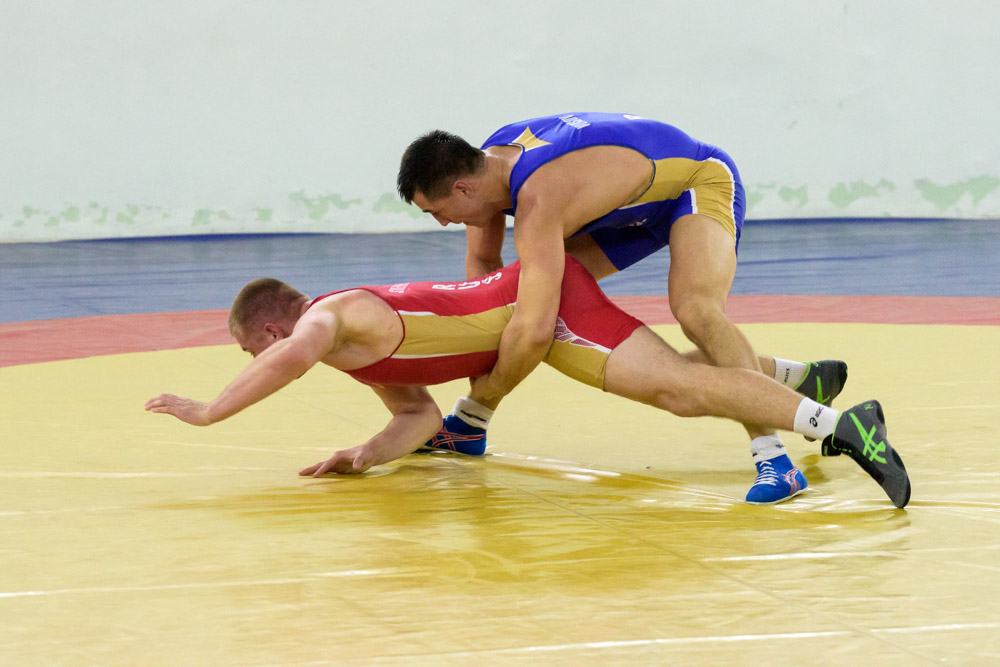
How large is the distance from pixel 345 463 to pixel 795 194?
9260 mm

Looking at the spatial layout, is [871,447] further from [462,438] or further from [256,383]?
[256,383]

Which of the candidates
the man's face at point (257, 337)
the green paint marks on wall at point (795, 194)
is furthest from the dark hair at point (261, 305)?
the green paint marks on wall at point (795, 194)

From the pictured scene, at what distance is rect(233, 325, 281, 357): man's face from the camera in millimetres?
2420

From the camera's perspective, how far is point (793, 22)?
10.7 meters

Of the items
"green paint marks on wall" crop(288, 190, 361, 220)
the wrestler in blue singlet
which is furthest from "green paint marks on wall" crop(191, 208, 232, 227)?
the wrestler in blue singlet

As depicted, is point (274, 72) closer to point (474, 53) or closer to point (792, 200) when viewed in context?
point (474, 53)

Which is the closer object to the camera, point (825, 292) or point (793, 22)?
point (825, 292)

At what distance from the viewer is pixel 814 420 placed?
2.22 m

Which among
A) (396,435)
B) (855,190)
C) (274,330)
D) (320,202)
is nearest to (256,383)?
(274,330)

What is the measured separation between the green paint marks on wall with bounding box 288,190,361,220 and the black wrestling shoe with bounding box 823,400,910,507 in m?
8.93

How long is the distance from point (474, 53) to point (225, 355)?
23.4 feet

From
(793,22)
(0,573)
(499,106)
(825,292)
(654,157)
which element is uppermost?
(793,22)

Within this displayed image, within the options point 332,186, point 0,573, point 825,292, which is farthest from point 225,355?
point 332,186

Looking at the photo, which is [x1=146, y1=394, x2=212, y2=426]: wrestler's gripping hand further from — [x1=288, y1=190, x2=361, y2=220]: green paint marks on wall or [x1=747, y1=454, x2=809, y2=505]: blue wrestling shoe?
A: [x1=288, y1=190, x2=361, y2=220]: green paint marks on wall
